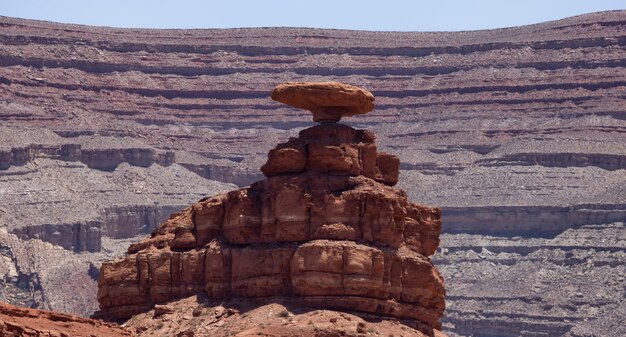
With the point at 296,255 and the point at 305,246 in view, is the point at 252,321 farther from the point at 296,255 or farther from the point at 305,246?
the point at 305,246

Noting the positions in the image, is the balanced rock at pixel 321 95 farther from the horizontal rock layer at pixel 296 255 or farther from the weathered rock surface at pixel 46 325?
the weathered rock surface at pixel 46 325

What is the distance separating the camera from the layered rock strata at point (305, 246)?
70.9 m

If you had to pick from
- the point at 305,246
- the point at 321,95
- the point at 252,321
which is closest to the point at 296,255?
the point at 305,246

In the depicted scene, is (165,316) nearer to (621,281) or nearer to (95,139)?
(621,281)

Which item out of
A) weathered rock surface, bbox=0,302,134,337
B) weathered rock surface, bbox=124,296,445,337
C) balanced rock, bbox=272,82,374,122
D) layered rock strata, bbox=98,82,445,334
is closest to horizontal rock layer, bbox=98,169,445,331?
layered rock strata, bbox=98,82,445,334

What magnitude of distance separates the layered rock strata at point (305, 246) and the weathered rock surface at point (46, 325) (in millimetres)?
5222

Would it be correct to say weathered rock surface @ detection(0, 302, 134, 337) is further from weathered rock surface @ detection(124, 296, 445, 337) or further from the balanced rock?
the balanced rock

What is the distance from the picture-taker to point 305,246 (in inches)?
2798

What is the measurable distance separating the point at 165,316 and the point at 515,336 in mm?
96166

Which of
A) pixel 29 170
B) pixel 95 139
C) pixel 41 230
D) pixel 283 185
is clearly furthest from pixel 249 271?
pixel 95 139

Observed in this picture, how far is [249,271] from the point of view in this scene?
7194 centimetres

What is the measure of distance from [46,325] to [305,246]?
1060 cm

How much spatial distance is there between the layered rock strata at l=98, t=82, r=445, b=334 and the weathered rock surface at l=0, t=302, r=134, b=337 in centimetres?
522

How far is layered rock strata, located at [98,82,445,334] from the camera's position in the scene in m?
70.9
